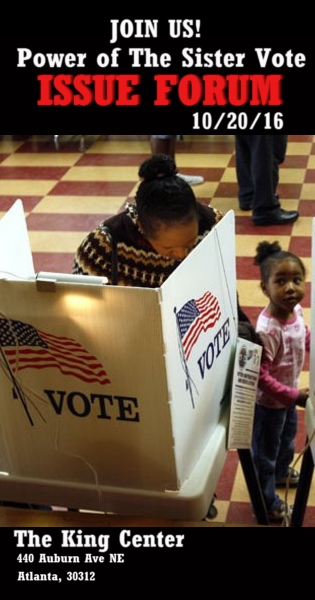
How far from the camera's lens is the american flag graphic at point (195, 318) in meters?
1.70

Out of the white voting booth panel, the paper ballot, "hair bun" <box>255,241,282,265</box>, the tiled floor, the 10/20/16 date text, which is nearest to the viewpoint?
the white voting booth panel

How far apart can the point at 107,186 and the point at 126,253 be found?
3.28m

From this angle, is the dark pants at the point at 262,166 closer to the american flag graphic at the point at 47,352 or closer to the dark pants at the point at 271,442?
the dark pants at the point at 271,442

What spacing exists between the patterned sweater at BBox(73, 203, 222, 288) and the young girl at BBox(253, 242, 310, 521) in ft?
0.94

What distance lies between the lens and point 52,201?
5.23 m

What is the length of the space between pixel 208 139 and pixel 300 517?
4317mm

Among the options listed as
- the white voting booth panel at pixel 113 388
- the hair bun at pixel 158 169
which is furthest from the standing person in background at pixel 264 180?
the white voting booth panel at pixel 113 388

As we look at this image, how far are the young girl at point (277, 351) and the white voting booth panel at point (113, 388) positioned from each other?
1.49 ft

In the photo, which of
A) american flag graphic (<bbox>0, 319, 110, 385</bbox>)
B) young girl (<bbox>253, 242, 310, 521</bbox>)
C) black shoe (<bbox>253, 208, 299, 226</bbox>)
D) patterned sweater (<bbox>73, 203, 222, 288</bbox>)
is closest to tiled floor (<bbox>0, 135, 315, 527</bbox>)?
black shoe (<bbox>253, 208, 299, 226</bbox>)

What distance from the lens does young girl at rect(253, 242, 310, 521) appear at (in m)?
2.37

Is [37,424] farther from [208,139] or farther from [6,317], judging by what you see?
[208,139]

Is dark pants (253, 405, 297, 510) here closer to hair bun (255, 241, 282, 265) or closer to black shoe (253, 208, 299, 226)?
hair bun (255, 241, 282, 265)
